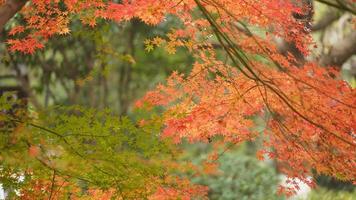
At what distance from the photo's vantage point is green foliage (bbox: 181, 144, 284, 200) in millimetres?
8500

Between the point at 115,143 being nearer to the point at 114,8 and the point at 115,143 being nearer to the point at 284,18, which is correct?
the point at 114,8

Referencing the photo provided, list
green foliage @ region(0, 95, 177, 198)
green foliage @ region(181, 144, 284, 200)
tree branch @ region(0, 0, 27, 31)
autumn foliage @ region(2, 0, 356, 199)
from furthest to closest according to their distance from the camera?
green foliage @ region(181, 144, 284, 200), autumn foliage @ region(2, 0, 356, 199), tree branch @ region(0, 0, 27, 31), green foliage @ region(0, 95, 177, 198)

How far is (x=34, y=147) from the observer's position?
9.59ft

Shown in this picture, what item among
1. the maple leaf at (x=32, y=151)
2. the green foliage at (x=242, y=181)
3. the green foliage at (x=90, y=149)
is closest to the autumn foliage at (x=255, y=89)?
the green foliage at (x=90, y=149)

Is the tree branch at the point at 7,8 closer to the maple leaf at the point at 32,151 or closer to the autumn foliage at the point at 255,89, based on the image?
the autumn foliage at the point at 255,89

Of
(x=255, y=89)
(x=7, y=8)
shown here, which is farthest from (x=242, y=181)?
(x=7, y=8)

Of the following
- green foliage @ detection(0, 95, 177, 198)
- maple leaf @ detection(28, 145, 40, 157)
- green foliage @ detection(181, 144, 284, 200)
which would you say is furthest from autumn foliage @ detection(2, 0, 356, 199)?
green foliage @ detection(181, 144, 284, 200)

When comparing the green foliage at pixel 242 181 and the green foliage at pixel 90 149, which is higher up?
the green foliage at pixel 90 149

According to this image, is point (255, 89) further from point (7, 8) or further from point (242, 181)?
point (242, 181)

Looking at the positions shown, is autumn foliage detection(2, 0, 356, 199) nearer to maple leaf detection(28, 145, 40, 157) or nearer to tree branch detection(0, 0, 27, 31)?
tree branch detection(0, 0, 27, 31)

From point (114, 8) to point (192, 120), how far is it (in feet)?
4.25

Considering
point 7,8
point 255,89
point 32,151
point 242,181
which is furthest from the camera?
point 242,181

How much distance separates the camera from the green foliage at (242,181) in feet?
27.9

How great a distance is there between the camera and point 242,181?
28.3 feet
